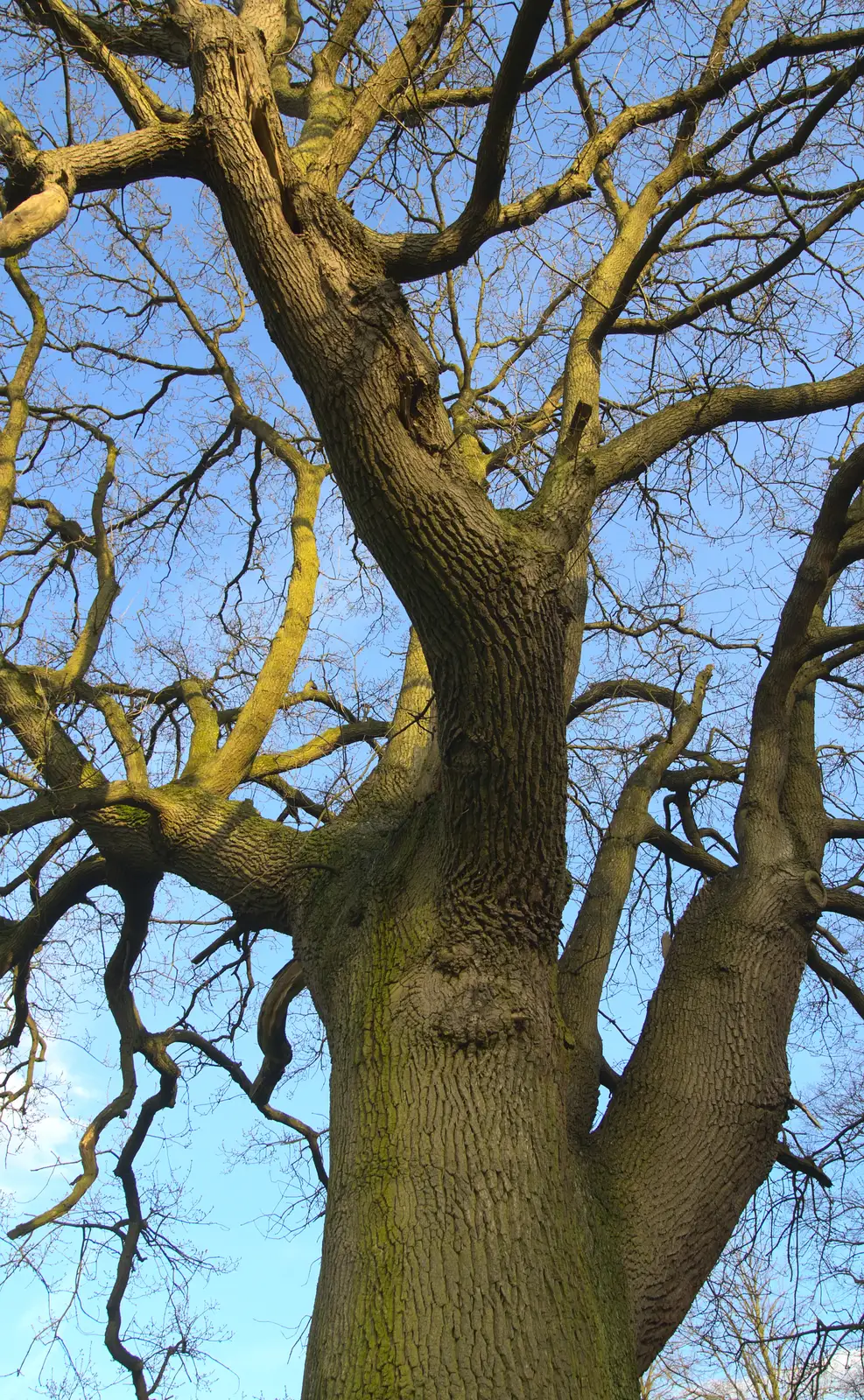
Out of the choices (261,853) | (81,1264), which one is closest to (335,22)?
(261,853)

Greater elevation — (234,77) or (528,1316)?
(234,77)

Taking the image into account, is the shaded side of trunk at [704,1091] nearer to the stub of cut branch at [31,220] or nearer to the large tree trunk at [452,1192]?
the large tree trunk at [452,1192]

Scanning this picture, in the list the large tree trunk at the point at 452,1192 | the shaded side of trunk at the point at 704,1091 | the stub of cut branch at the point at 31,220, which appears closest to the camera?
the large tree trunk at the point at 452,1192

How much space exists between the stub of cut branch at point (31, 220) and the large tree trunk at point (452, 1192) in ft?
6.58

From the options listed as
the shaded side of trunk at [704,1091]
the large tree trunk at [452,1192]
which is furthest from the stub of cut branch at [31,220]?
the shaded side of trunk at [704,1091]

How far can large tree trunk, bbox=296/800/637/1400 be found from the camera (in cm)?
216

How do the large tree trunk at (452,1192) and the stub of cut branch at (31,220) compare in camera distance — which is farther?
the stub of cut branch at (31,220)

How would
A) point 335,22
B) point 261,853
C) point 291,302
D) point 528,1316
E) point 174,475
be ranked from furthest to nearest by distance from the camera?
point 174,475
point 335,22
point 261,853
point 291,302
point 528,1316

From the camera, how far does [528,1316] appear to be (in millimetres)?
2186

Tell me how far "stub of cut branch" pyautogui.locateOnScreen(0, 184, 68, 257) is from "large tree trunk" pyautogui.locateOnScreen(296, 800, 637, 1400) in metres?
2.01

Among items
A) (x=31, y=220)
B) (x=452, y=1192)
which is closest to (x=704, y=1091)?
(x=452, y=1192)

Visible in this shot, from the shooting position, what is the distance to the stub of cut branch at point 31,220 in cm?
244

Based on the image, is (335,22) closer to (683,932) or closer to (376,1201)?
(683,932)

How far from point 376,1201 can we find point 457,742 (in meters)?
1.17
